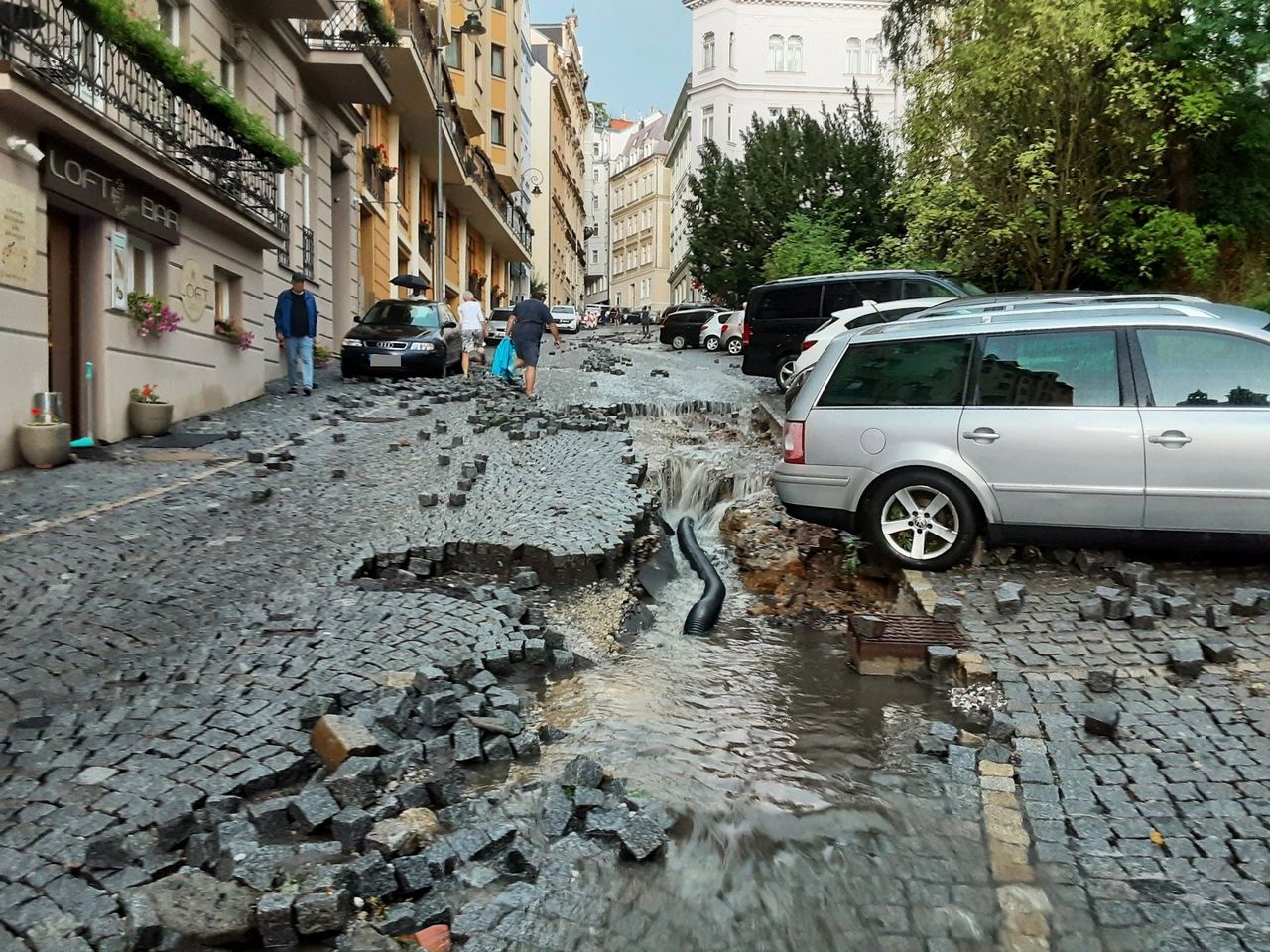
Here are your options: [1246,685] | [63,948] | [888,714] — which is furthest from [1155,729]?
[63,948]

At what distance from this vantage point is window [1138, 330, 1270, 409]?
6926mm

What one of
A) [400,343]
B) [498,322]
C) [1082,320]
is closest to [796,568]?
[1082,320]

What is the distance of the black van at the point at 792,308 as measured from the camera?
17.4 metres

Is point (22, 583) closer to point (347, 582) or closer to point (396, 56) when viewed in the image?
Result: point (347, 582)

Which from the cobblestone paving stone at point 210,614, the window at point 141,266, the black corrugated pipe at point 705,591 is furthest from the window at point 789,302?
the window at point 141,266

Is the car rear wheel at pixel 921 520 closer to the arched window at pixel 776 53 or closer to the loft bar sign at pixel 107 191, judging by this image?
the loft bar sign at pixel 107 191

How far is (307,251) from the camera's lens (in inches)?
872

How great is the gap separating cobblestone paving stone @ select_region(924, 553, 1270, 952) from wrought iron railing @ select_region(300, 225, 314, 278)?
17623 mm

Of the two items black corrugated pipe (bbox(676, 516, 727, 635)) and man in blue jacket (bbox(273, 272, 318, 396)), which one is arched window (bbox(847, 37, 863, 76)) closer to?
man in blue jacket (bbox(273, 272, 318, 396))

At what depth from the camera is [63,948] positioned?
313 cm

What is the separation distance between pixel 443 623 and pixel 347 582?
1193 millimetres

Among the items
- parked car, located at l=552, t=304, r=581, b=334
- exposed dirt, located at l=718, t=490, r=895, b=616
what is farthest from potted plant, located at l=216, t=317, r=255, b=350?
parked car, located at l=552, t=304, r=581, b=334

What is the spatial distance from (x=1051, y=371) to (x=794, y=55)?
62.2 metres

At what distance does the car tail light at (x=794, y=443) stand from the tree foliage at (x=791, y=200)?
944 inches
